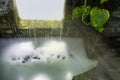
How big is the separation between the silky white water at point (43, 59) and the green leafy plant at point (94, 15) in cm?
28

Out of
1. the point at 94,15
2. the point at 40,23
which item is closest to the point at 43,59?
the point at 40,23

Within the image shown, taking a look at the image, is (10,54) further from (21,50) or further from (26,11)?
(26,11)

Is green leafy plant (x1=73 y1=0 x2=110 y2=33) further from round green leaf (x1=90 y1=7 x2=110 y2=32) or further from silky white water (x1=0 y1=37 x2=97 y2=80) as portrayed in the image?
silky white water (x1=0 y1=37 x2=97 y2=80)

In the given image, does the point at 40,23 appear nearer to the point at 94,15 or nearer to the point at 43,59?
the point at 43,59

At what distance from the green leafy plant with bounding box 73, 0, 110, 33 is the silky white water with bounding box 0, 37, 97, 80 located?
28 cm

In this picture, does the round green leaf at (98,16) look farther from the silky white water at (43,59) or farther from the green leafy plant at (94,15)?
the silky white water at (43,59)

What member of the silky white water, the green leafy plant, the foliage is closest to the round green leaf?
the green leafy plant

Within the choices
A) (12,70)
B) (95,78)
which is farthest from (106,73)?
(12,70)

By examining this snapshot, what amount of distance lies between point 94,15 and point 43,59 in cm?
77

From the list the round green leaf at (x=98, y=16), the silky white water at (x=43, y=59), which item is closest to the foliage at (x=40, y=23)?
the silky white water at (x=43, y=59)

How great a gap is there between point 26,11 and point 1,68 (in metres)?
0.77

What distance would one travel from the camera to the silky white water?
96.9 inches

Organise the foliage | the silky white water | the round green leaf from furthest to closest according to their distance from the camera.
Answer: the foliage < the round green leaf < the silky white water

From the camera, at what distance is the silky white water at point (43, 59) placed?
8.07ft
